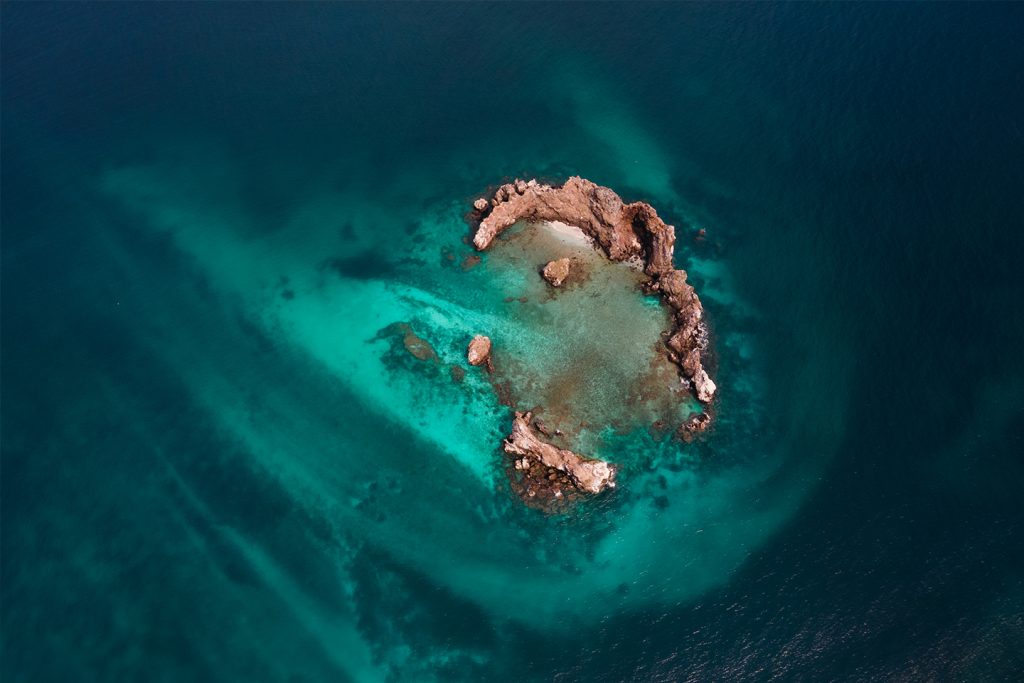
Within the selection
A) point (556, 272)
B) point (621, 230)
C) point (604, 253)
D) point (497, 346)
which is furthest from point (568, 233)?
point (497, 346)

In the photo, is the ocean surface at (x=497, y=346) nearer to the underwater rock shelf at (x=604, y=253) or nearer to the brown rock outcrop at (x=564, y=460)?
the brown rock outcrop at (x=564, y=460)

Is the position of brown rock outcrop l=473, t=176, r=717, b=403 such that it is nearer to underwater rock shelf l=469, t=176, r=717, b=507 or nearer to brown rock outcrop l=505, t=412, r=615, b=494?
underwater rock shelf l=469, t=176, r=717, b=507

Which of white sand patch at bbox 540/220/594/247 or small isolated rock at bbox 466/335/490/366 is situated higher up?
white sand patch at bbox 540/220/594/247

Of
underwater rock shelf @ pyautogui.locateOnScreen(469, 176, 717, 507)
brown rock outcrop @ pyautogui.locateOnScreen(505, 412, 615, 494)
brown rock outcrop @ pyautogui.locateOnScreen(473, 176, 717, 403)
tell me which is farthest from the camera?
brown rock outcrop @ pyautogui.locateOnScreen(473, 176, 717, 403)

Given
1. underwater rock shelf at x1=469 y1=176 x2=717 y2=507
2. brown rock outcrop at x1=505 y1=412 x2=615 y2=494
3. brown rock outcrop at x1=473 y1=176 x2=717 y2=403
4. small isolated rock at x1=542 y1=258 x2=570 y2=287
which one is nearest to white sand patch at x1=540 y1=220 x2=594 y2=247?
underwater rock shelf at x1=469 y1=176 x2=717 y2=507

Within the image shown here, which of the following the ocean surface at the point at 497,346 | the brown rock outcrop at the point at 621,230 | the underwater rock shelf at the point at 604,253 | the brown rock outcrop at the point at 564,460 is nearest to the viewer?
the ocean surface at the point at 497,346

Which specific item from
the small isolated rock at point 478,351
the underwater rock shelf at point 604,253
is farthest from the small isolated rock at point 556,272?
the small isolated rock at point 478,351

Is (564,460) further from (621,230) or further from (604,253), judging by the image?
(621,230)
